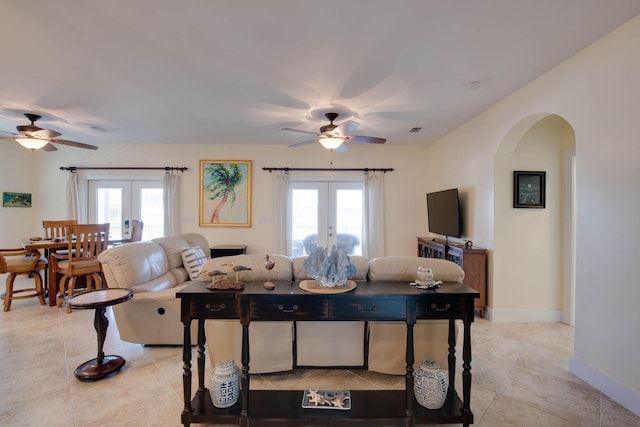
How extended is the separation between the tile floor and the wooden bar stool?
93 cm

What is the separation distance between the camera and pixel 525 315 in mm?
3498

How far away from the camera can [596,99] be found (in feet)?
7.29

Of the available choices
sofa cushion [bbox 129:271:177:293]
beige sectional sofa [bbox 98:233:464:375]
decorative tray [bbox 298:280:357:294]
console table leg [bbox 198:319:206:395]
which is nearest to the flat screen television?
beige sectional sofa [bbox 98:233:464:375]

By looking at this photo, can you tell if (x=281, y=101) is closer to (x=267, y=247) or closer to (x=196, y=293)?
(x=196, y=293)

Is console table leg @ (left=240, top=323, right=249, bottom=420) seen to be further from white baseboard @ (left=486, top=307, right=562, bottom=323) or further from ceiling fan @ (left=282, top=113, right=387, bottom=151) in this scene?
white baseboard @ (left=486, top=307, right=562, bottom=323)

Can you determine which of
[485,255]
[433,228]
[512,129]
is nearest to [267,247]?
[433,228]

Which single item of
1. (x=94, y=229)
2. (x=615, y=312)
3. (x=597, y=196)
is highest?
(x=597, y=196)

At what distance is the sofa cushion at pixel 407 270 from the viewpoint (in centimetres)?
200

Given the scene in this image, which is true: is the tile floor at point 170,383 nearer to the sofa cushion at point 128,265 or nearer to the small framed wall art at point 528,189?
the sofa cushion at point 128,265

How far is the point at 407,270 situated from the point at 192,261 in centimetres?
264

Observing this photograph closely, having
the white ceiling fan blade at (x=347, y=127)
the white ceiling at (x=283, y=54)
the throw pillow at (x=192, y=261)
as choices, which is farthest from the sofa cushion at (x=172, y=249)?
the white ceiling fan blade at (x=347, y=127)

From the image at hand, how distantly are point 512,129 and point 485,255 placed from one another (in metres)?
1.49

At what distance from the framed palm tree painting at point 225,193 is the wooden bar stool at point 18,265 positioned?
7.66 ft

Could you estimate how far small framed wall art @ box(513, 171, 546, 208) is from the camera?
346 cm
